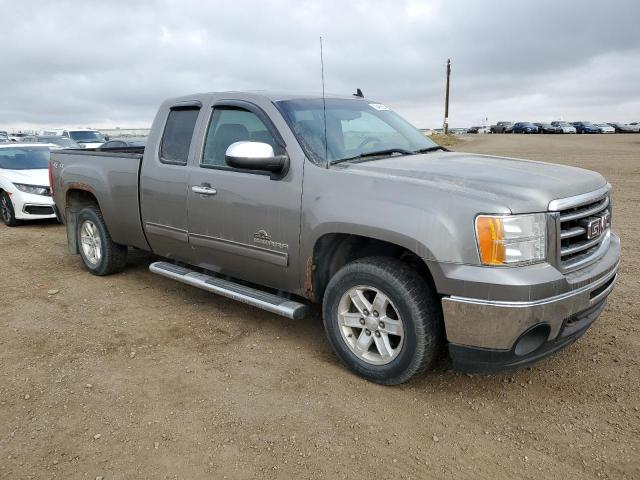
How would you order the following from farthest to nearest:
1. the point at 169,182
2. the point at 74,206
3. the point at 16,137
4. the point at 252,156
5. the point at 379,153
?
the point at 16,137 < the point at 74,206 < the point at 169,182 < the point at 379,153 < the point at 252,156

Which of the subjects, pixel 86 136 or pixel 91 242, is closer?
pixel 91 242

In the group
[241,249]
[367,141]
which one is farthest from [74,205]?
[367,141]

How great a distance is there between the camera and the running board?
3.77m

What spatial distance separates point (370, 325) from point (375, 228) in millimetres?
638

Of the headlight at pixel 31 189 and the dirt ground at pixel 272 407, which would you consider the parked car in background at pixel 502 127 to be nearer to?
the headlight at pixel 31 189

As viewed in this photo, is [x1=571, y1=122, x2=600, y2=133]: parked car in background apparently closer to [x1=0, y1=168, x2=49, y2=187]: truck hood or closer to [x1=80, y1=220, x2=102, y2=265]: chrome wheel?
[x1=0, y1=168, x2=49, y2=187]: truck hood

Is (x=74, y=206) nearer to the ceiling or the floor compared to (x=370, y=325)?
nearer to the ceiling

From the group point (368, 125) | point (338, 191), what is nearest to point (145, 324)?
point (338, 191)

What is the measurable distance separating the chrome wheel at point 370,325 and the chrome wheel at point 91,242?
3.42m

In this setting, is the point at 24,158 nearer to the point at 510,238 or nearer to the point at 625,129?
the point at 510,238

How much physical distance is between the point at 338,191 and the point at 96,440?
1.99m

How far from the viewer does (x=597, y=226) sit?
333 centimetres

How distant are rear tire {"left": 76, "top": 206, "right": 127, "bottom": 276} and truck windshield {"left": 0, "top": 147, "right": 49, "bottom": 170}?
16.9 feet

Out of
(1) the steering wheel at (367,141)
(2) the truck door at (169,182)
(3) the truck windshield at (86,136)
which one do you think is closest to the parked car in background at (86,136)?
(3) the truck windshield at (86,136)
